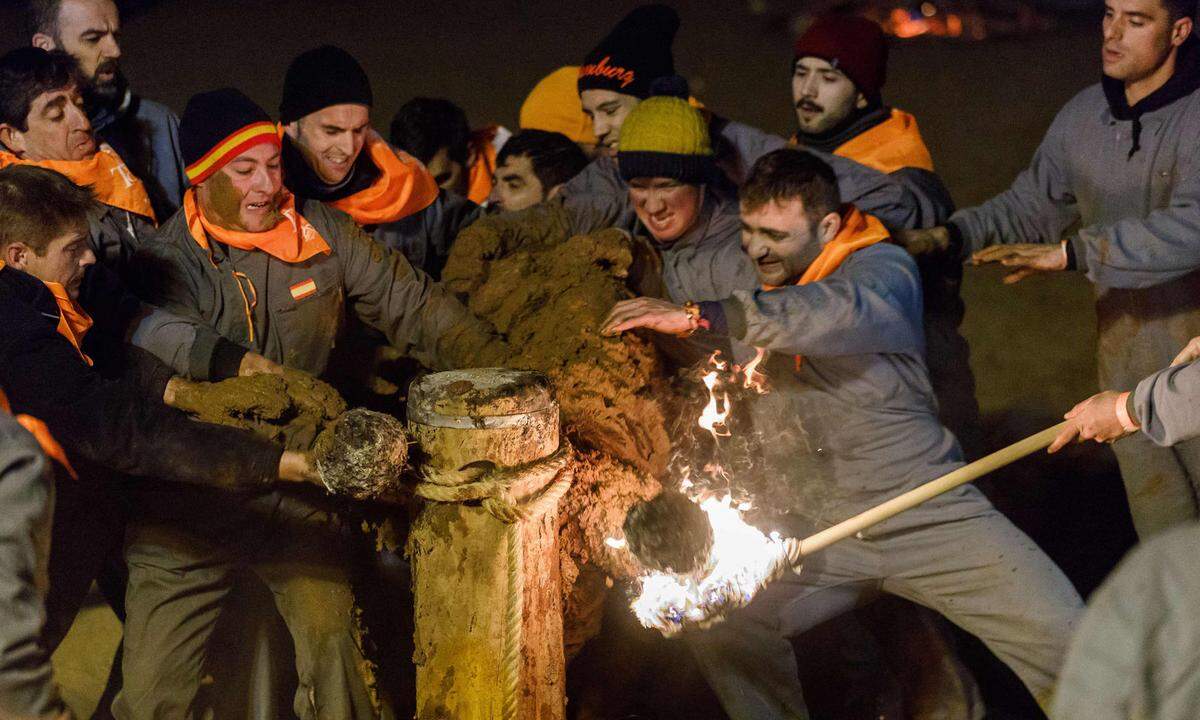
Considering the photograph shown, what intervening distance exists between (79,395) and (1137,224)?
3.46 meters

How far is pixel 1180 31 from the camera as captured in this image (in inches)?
170

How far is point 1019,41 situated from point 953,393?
13696 mm

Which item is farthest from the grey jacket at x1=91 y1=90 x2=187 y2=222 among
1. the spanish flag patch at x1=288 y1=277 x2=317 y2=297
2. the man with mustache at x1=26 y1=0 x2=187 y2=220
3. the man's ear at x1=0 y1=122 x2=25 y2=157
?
the spanish flag patch at x1=288 y1=277 x2=317 y2=297

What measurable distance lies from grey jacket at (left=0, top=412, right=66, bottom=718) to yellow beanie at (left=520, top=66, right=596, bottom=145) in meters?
4.08

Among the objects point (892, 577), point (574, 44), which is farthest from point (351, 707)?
point (574, 44)

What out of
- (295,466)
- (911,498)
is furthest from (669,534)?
(295,466)

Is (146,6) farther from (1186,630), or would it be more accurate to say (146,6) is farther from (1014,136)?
(1186,630)

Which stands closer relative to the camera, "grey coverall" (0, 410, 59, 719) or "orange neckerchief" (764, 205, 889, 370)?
"grey coverall" (0, 410, 59, 719)

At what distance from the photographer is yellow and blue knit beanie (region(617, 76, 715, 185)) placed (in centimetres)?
433

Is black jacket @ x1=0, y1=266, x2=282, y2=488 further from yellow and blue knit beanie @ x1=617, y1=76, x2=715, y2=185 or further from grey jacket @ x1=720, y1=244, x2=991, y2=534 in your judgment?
yellow and blue knit beanie @ x1=617, y1=76, x2=715, y2=185

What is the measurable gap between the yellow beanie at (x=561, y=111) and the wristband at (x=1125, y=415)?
3358 millimetres

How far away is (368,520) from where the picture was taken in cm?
357

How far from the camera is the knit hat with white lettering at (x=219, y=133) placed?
12.7ft

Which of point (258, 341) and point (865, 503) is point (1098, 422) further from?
point (258, 341)
